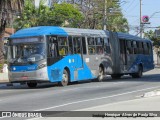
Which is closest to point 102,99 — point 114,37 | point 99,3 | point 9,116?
point 9,116

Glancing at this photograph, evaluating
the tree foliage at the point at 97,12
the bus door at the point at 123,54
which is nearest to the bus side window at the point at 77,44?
the bus door at the point at 123,54

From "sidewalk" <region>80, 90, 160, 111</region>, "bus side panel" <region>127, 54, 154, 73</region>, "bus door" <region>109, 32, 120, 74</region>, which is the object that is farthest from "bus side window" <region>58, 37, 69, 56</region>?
"sidewalk" <region>80, 90, 160, 111</region>

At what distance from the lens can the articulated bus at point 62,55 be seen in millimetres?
25141

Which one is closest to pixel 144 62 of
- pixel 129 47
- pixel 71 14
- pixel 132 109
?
pixel 129 47

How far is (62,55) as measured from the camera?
26453mm

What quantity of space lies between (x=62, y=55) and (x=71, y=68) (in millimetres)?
1181

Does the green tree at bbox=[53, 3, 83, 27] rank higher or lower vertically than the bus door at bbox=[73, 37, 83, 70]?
higher

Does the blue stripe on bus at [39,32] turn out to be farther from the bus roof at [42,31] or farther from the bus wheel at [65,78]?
the bus wheel at [65,78]

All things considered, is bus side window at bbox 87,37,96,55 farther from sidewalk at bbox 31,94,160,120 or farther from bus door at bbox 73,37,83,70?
sidewalk at bbox 31,94,160,120

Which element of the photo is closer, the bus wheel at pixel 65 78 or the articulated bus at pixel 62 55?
the articulated bus at pixel 62 55

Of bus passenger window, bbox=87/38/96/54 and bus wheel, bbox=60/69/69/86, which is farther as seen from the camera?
bus passenger window, bbox=87/38/96/54

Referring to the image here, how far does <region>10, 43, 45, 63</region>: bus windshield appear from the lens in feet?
82.2

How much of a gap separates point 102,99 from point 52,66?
24.4ft

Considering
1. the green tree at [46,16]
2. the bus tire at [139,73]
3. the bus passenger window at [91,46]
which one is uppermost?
the green tree at [46,16]
